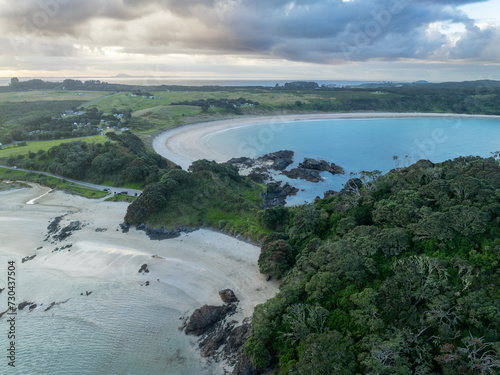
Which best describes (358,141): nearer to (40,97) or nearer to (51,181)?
(51,181)

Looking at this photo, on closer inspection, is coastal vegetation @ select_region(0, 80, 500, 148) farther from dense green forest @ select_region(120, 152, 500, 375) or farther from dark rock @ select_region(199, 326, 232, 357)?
dark rock @ select_region(199, 326, 232, 357)

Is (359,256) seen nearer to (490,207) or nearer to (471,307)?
(471,307)

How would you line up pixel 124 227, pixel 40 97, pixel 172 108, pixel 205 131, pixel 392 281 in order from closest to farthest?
1. pixel 392 281
2. pixel 124 227
3. pixel 205 131
4. pixel 172 108
5. pixel 40 97

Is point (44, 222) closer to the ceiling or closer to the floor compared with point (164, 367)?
closer to the ceiling

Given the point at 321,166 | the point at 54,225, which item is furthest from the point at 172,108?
the point at 54,225

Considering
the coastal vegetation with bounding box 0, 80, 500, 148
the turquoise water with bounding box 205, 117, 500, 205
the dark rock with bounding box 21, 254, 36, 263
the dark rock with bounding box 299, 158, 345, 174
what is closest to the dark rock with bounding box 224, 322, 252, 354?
the dark rock with bounding box 21, 254, 36, 263

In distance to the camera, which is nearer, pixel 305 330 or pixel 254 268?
pixel 305 330

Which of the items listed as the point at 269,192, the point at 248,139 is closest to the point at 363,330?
the point at 269,192
